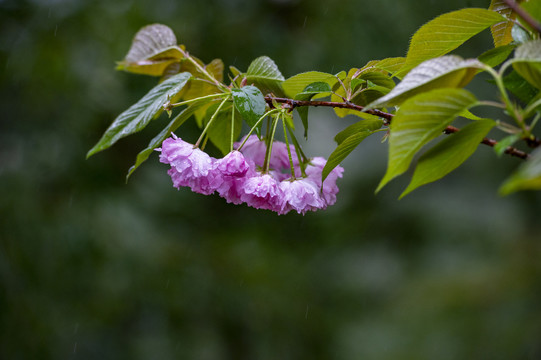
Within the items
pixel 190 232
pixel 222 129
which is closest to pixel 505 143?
pixel 222 129

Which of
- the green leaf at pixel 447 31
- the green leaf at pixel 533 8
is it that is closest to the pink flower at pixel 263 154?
the green leaf at pixel 447 31

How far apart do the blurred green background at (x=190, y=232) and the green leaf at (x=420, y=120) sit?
1.58 metres

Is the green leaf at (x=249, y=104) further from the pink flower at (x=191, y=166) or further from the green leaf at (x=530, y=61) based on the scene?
the green leaf at (x=530, y=61)

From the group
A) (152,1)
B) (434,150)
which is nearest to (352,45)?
(152,1)

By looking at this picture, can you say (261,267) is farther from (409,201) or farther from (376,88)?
(376,88)

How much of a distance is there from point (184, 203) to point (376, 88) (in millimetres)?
1700

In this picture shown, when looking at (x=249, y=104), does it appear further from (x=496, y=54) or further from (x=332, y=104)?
(x=496, y=54)

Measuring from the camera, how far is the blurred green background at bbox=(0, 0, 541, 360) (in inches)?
68.5

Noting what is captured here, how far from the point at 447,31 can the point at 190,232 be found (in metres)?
1.83

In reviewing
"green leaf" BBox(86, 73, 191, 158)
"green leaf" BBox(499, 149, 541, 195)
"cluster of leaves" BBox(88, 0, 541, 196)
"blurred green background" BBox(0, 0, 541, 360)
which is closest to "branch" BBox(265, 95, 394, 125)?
"cluster of leaves" BBox(88, 0, 541, 196)

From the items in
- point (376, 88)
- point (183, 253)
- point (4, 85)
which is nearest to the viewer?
point (376, 88)

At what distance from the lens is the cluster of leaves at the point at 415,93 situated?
1.08 feet

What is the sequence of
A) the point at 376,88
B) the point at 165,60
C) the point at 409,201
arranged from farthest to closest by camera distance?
the point at 409,201
the point at 165,60
the point at 376,88

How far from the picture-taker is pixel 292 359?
222 centimetres
